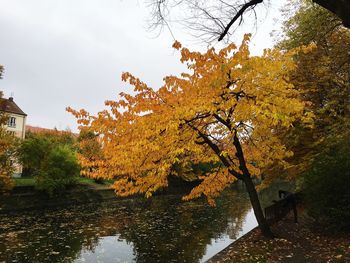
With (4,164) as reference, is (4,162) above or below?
above

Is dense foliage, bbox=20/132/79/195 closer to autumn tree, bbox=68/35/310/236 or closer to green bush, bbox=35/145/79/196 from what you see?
green bush, bbox=35/145/79/196

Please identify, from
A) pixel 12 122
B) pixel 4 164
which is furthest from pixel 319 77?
pixel 12 122

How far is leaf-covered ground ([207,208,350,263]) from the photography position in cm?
925

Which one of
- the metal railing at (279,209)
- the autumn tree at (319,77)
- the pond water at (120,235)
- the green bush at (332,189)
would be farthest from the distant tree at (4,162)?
the green bush at (332,189)

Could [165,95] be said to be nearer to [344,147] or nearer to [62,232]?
[344,147]

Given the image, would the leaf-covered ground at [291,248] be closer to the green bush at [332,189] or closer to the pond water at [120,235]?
the green bush at [332,189]

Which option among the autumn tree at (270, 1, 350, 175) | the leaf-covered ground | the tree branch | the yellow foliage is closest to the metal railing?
the leaf-covered ground

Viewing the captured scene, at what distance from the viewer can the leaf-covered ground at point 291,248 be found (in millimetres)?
9250

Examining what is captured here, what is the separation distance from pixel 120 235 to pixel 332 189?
38.8ft

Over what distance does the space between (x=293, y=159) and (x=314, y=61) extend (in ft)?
17.9

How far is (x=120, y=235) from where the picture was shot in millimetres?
17797

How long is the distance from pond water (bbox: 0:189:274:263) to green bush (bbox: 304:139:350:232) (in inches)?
195

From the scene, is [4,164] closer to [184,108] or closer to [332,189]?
[184,108]

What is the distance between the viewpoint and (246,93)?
32.4 feet
